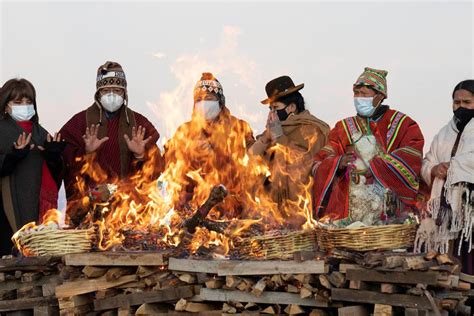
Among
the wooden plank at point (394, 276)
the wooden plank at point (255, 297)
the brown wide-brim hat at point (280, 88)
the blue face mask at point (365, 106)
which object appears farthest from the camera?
the brown wide-brim hat at point (280, 88)

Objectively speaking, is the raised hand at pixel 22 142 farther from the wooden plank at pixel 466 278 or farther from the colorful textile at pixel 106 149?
the wooden plank at pixel 466 278

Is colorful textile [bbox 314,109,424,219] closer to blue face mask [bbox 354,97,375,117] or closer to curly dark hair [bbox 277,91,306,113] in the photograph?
blue face mask [bbox 354,97,375,117]

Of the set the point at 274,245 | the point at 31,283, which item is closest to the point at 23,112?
the point at 31,283

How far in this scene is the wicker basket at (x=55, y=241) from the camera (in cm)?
961

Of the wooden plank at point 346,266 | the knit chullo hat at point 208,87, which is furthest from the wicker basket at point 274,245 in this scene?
the knit chullo hat at point 208,87

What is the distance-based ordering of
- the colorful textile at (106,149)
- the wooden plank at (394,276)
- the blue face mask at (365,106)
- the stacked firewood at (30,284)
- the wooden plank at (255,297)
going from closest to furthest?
the wooden plank at (394,276), the wooden plank at (255,297), the stacked firewood at (30,284), the blue face mask at (365,106), the colorful textile at (106,149)

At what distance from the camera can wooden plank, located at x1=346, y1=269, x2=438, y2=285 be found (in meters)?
8.08

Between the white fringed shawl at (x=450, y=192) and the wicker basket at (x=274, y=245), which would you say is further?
the white fringed shawl at (x=450, y=192)

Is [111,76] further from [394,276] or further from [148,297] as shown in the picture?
[394,276]

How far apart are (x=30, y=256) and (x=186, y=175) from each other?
1.89 metres

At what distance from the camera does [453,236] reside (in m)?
9.59

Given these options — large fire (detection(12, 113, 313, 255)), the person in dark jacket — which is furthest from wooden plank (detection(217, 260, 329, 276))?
the person in dark jacket

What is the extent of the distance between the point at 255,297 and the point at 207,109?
9.40 feet

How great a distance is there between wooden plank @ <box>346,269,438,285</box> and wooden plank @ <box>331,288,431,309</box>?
12cm
